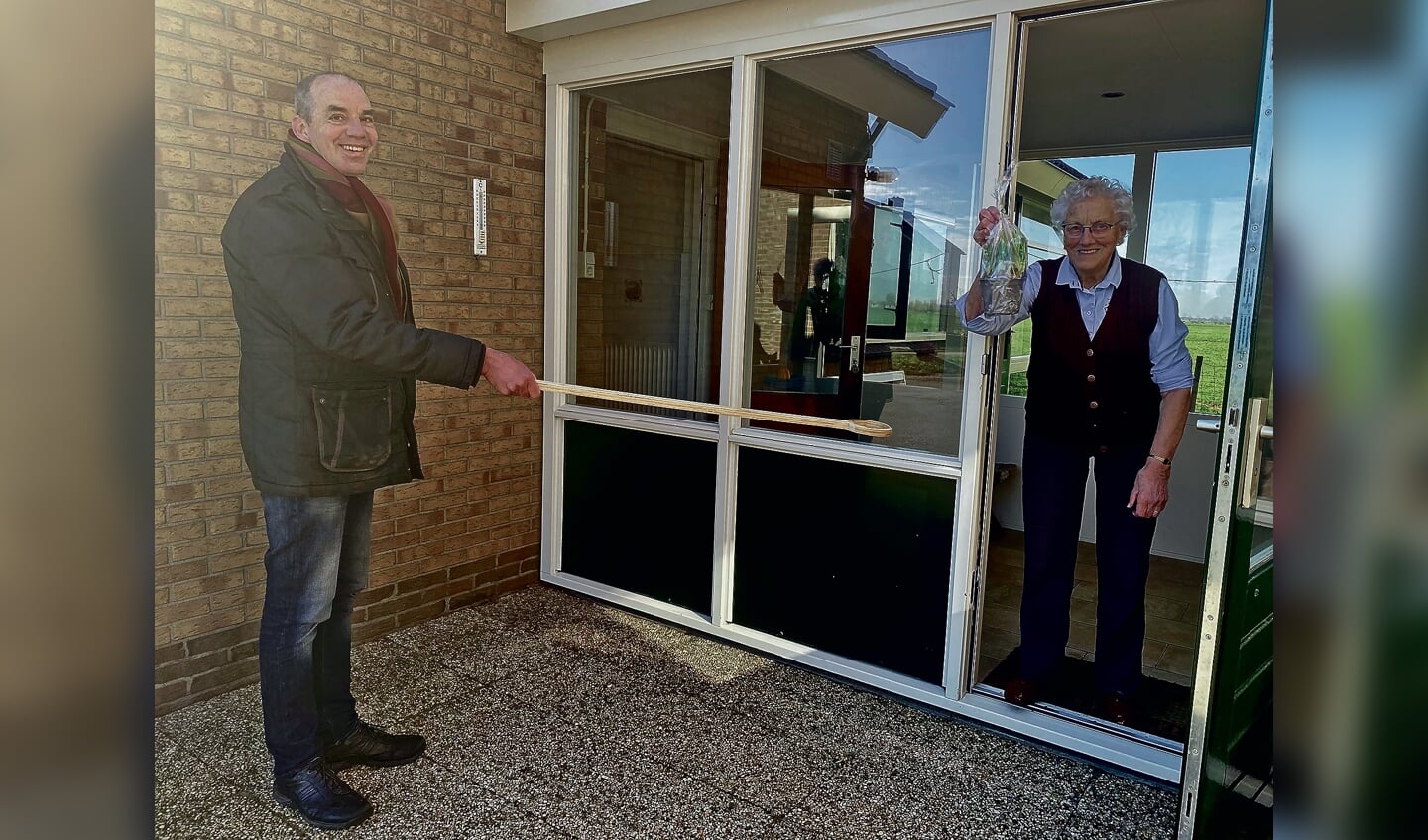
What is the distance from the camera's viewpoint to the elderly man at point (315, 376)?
242 cm

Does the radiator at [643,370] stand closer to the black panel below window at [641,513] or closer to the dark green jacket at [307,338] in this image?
the black panel below window at [641,513]

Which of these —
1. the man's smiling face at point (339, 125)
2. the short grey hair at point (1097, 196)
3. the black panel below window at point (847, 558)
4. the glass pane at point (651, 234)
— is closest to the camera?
the man's smiling face at point (339, 125)

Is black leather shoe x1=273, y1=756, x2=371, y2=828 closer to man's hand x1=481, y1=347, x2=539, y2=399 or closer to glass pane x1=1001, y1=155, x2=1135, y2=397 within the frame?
man's hand x1=481, y1=347, x2=539, y2=399

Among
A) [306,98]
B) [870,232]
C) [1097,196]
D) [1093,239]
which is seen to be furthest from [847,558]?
[306,98]

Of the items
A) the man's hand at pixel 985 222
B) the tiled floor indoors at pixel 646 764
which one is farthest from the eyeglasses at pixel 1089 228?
the tiled floor indoors at pixel 646 764

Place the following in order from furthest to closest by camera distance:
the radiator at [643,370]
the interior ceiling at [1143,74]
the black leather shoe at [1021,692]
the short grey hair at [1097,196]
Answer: the radiator at [643,370]
the interior ceiling at [1143,74]
the black leather shoe at [1021,692]
the short grey hair at [1097,196]

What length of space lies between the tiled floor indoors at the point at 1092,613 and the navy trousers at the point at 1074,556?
31cm

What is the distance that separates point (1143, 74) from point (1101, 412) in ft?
6.54

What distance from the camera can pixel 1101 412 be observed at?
2.99 m

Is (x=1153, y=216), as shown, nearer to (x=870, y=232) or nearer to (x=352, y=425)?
(x=870, y=232)

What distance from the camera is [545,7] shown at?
372cm
